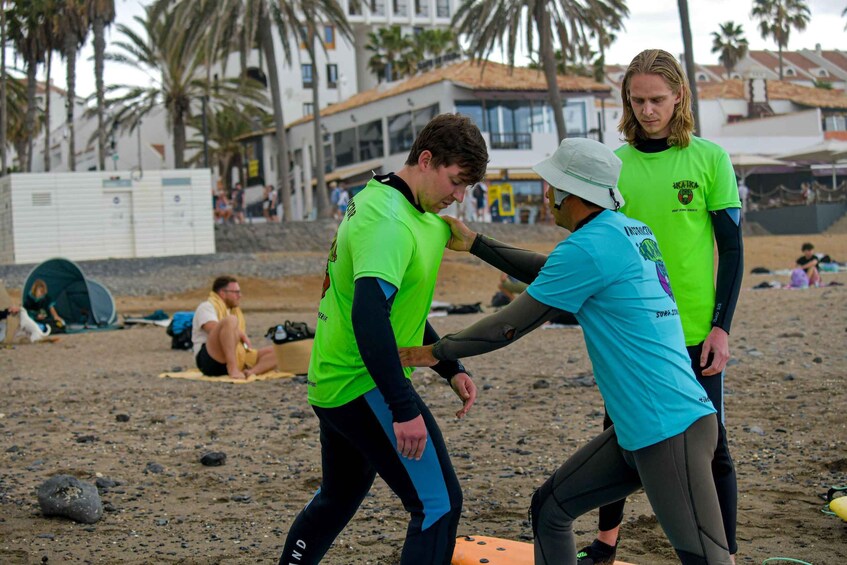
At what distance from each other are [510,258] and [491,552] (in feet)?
4.57

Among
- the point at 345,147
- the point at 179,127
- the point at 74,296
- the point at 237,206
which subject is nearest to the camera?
the point at 74,296

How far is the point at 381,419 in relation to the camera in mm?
3549

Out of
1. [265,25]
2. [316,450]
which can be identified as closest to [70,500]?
[316,450]

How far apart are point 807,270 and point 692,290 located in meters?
18.2

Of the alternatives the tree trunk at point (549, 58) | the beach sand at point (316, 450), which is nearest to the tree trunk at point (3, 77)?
the tree trunk at point (549, 58)

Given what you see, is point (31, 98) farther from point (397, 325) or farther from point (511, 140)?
point (397, 325)

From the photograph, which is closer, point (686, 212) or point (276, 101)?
point (686, 212)

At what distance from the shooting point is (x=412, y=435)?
341 centimetres

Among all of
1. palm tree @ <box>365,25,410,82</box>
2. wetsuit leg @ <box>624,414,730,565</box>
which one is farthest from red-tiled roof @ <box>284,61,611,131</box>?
wetsuit leg @ <box>624,414,730,565</box>

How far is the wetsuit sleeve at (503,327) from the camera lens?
3.38m

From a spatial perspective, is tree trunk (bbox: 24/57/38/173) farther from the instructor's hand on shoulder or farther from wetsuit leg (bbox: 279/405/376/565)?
the instructor's hand on shoulder

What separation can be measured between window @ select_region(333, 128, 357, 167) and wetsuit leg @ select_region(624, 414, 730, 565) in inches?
2140

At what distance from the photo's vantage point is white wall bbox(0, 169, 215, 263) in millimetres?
34656

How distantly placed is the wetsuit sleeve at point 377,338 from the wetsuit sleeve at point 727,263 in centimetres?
137
